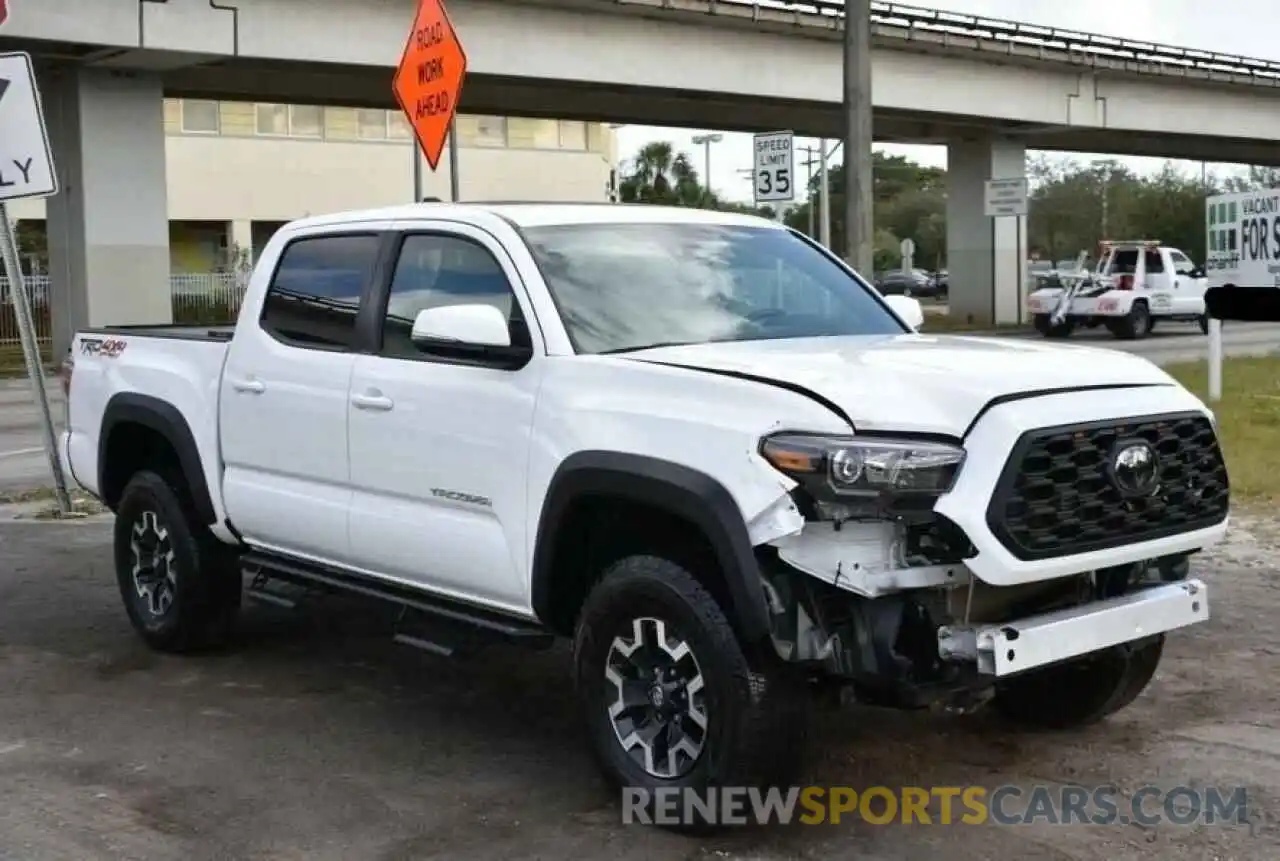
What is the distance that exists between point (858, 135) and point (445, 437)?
409 inches

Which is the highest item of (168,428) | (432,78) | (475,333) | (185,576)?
(432,78)

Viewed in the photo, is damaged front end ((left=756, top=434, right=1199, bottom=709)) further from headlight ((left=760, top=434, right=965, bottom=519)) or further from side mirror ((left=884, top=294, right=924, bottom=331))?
side mirror ((left=884, top=294, right=924, bottom=331))

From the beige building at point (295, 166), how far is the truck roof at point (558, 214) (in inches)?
1845

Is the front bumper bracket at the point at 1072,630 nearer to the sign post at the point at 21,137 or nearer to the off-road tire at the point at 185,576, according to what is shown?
the off-road tire at the point at 185,576

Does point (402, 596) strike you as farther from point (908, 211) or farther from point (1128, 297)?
point (908, 211)

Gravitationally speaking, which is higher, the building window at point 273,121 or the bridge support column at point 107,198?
the building window at point 273,121

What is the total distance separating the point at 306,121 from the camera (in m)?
57.3

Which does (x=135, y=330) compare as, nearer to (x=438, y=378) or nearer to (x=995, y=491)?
(x=438, y=378)

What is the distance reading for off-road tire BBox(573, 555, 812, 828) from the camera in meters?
4.46

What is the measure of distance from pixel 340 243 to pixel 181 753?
2.10m

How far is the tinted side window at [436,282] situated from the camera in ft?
18.4

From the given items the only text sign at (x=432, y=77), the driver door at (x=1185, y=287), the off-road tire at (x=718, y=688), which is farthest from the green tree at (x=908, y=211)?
the off-road tire at (x=718, y=688)

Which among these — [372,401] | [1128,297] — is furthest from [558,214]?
[1128,297]

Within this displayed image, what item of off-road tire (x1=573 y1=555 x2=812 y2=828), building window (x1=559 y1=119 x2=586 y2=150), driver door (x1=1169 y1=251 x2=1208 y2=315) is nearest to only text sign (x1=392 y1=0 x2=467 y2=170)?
off-road tire (x1=573 y1=555 x2=812 y2=828)
